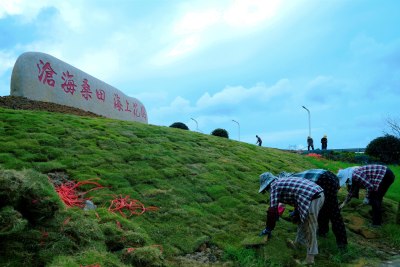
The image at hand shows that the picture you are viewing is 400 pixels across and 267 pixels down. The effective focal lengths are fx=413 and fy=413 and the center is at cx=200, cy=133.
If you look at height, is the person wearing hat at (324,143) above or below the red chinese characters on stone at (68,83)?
below

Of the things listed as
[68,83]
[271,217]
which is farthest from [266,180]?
[68,83]

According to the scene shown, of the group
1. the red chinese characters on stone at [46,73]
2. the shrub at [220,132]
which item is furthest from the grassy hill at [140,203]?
the shrub at [220,132]

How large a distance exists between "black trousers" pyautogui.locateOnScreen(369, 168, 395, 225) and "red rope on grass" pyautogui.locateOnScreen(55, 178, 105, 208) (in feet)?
18.2

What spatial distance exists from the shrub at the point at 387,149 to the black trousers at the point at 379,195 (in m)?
13.8

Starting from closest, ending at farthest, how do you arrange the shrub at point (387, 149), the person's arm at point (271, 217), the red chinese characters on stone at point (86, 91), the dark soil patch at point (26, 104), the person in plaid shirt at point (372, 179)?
the person's arm at point (271, 217) < the person in plaid shirt at point (372, 179) < the dark soil patch at point (26, 104) < the red chinese characters on stone at point (86, 91) < the shrub at point (387, 149)

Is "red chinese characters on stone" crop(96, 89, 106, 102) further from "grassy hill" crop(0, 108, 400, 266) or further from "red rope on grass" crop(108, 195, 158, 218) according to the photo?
"red rope on grass" crop(108, 195, 158, 218)

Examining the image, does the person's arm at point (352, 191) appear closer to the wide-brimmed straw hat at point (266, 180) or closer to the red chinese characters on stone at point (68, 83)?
the wide-brimmed straw hat at point (266, 180)

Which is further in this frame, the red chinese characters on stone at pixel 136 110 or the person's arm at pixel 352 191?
the red chinese characters on stone at pixel 136 110

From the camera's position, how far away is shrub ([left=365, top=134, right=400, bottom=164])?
69.6 feet

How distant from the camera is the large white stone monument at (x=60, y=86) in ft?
49.2

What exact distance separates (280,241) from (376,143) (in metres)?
17.1

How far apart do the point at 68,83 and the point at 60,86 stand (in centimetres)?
54

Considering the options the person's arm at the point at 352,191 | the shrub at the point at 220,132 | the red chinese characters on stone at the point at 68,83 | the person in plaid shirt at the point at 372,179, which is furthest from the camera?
the shrub at the point at 220,132

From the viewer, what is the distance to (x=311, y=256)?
6.20 meters
